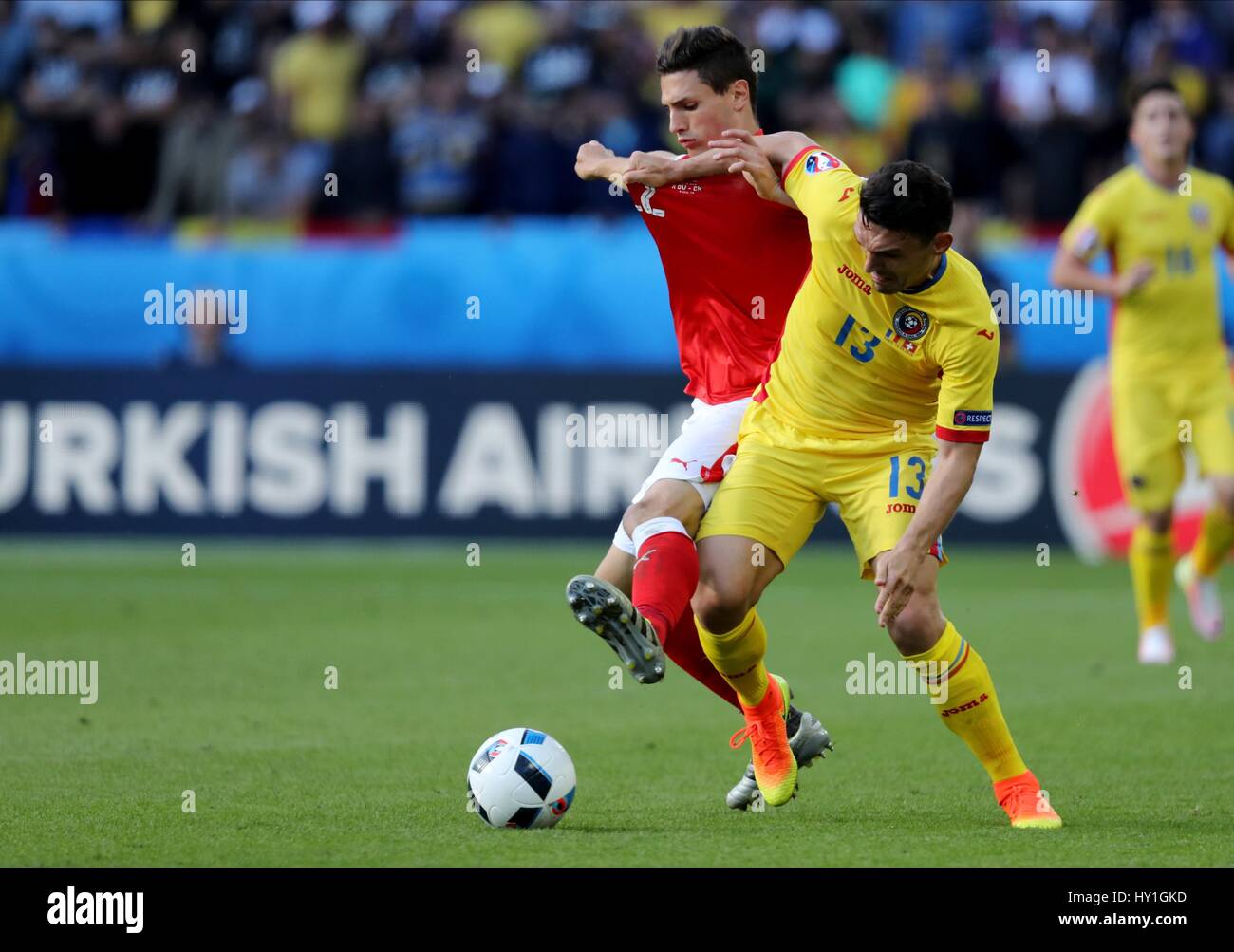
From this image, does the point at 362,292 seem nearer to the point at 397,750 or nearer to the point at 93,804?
the point at 397,750

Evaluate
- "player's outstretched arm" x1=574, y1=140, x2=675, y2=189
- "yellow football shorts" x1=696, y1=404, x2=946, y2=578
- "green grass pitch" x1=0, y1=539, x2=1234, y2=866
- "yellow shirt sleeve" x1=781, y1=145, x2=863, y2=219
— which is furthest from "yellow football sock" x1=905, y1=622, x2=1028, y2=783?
"player's outstretched arm" x1=574, y1=140, x2=675, y2=189

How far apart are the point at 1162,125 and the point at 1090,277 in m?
0.85

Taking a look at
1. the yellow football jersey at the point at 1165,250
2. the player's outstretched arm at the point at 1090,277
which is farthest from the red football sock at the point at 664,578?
the yellow football jersey at the point at 1165,250

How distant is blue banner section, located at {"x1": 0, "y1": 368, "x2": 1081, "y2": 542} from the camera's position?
1495cm

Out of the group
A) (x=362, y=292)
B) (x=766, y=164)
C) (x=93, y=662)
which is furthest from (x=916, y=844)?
(x=362, y=292)

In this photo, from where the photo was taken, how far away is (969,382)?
5.65 m

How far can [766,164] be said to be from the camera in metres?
6.09

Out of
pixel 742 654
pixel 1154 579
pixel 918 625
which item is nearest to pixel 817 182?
pixel 918 625

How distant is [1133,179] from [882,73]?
7043mm

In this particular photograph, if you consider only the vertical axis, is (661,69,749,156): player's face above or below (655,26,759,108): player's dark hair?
below

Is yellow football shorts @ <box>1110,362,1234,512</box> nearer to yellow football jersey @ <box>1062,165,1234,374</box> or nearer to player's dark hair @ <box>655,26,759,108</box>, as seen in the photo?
yellow football jersey @ <box>1062,165,1234,374</box>

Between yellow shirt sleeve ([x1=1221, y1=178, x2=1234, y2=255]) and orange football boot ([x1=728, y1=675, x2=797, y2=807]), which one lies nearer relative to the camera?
orange football boot ([x1=728, y1=675, x2=797, y2=807])

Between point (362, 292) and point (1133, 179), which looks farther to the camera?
point (362, 292)

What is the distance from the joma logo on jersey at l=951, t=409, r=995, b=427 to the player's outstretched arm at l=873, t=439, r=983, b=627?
0.06 meters
